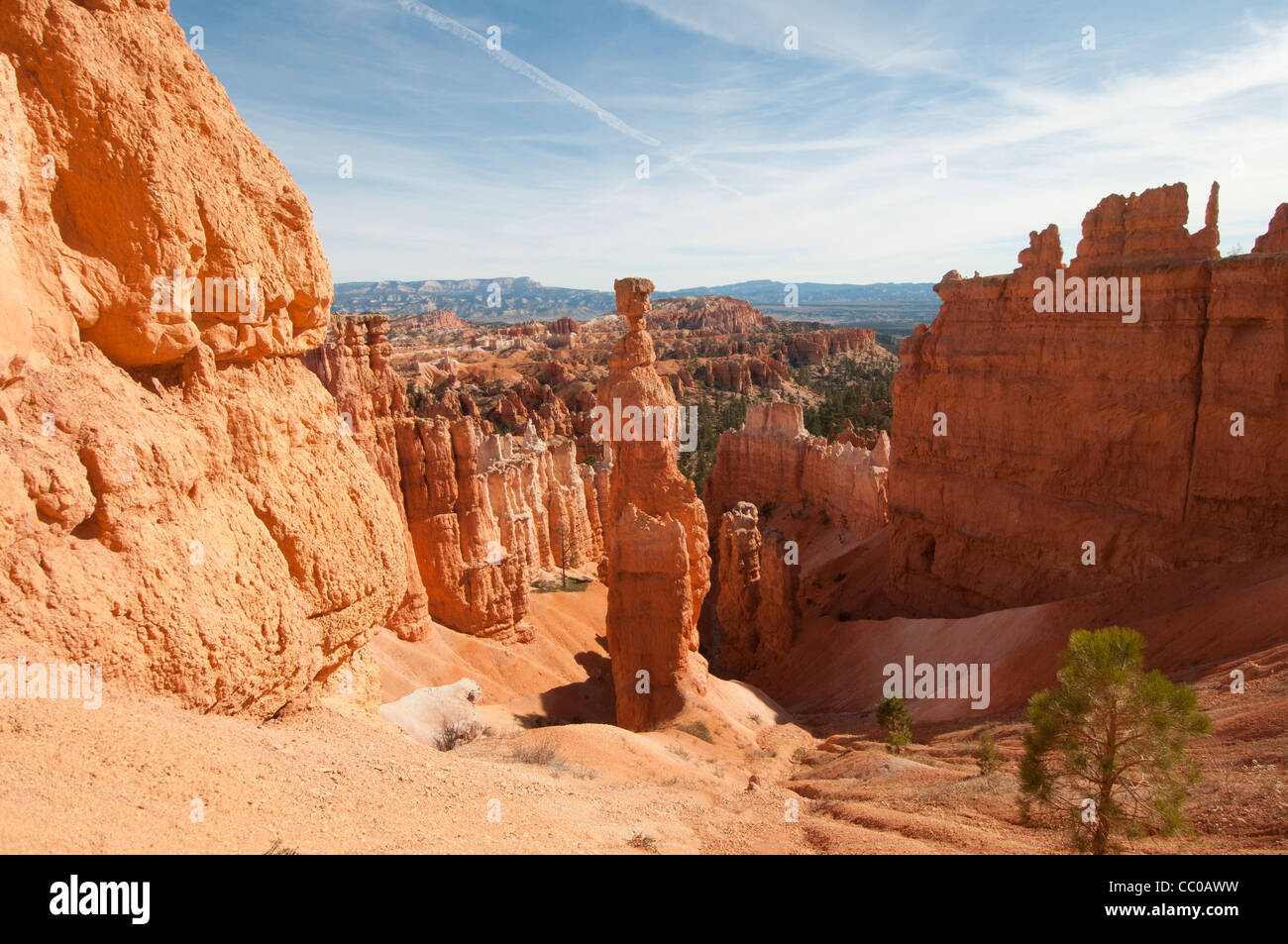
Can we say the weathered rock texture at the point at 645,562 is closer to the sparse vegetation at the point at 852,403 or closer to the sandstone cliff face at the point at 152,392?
the sandstone cliff face at the point at 152,392

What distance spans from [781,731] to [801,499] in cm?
2505

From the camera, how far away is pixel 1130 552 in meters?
19.1

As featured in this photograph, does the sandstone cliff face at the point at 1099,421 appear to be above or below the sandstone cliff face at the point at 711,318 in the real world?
below

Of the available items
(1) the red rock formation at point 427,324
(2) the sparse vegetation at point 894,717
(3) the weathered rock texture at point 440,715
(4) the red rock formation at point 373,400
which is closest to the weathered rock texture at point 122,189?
(3) the weathered rock texture at point 440,715

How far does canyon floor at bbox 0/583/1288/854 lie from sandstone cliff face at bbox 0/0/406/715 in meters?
0.53

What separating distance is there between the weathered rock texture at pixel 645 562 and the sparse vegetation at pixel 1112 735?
10848 mm

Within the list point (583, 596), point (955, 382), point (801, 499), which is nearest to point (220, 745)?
point (955, 382)

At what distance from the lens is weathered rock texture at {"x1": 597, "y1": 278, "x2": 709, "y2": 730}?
60.1 ft

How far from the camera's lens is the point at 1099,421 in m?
19.8

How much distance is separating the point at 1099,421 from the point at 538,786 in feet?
58.2

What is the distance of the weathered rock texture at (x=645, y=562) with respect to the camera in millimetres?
18328

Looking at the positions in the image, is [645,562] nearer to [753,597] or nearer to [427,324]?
[753,597]

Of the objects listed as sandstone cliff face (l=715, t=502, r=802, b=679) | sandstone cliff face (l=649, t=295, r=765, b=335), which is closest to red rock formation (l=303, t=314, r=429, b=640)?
sandstone cliff face (l=715, t=502, r=802, b=679)
